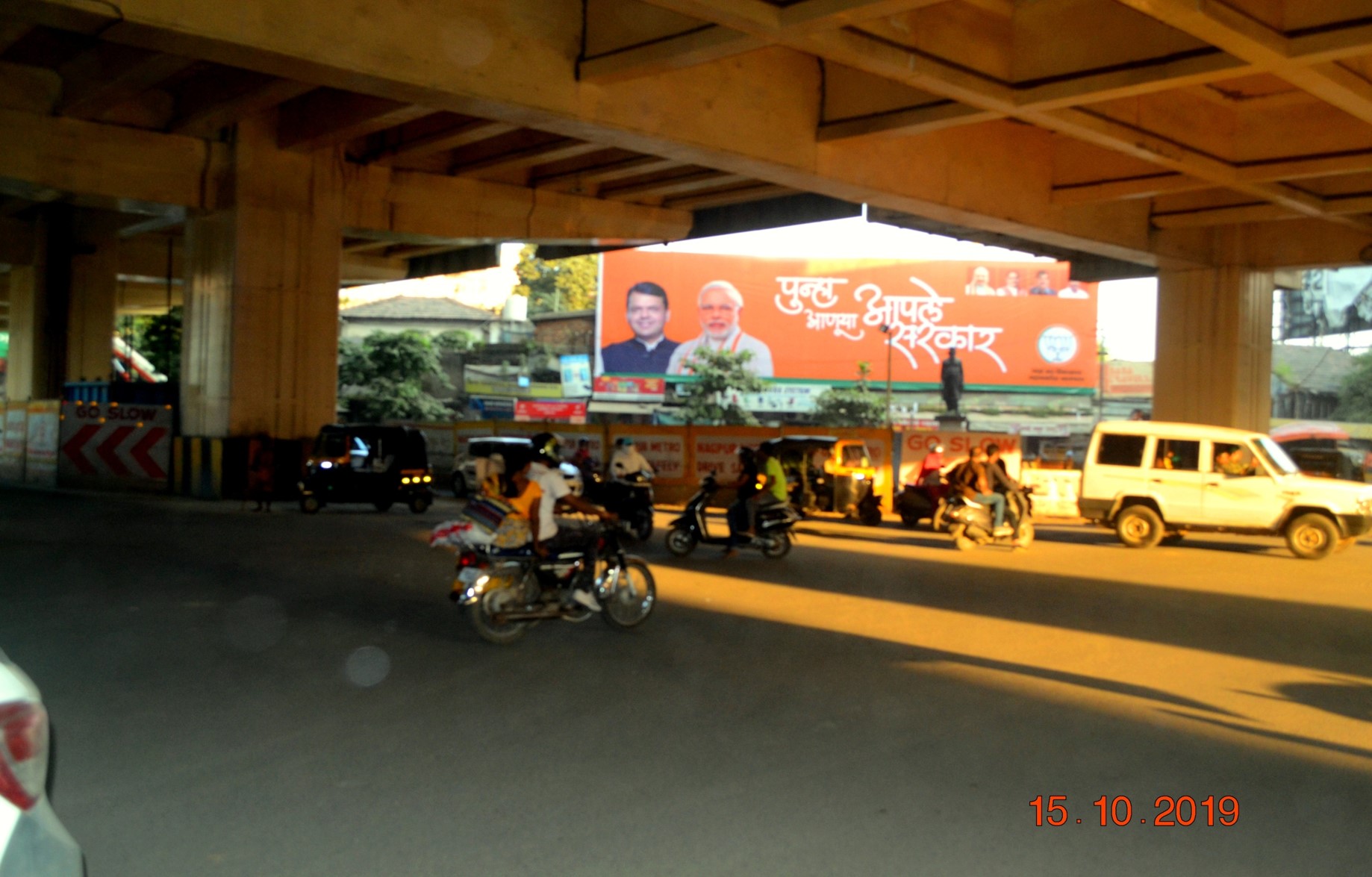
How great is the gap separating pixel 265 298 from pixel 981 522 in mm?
16050

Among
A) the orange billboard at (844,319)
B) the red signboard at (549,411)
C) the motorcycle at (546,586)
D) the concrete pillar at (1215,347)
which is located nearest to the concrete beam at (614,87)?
Result: the motorcycle at (546,586)

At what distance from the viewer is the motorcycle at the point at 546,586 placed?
377 inches

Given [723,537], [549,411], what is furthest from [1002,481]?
[549,411]

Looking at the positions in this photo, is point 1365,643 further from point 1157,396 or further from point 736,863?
point 1157,396

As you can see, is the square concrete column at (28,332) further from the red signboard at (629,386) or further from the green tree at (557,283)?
the green tree at (557,283)

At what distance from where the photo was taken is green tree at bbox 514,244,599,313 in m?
92.1

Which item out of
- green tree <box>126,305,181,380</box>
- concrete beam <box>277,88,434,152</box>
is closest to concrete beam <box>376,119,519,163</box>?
concrete beam <box>277,88,434,152</box>

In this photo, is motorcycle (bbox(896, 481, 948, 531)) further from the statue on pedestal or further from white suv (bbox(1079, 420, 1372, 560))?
the statue on pedestal

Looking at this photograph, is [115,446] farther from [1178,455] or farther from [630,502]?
[1178,455]

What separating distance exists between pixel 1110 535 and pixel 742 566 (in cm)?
915

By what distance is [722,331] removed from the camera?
71625 mm

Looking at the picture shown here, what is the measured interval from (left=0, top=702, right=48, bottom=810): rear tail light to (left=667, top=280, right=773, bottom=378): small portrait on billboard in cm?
6853

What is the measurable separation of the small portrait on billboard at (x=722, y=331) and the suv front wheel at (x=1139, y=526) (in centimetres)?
5205
